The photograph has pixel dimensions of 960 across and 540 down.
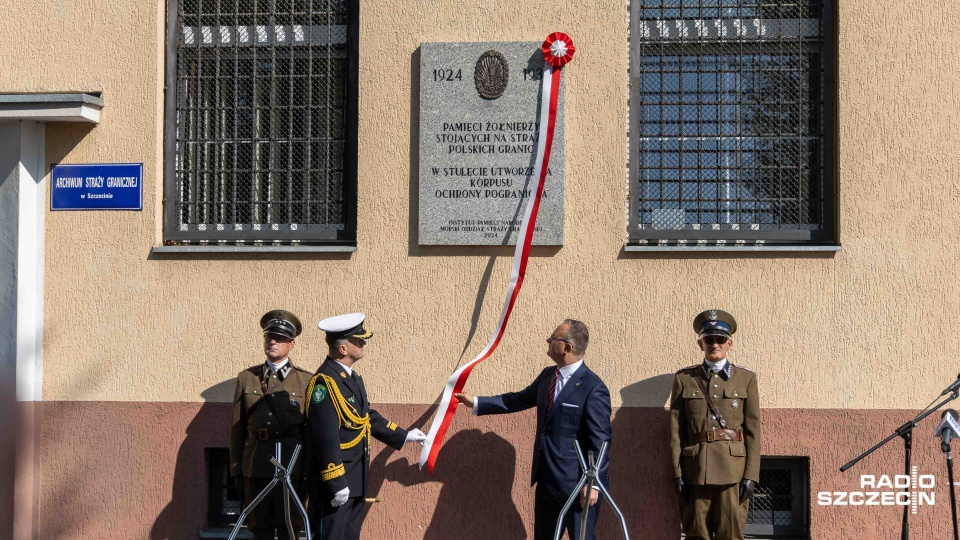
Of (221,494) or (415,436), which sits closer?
(415,436)

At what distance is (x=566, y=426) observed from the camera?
20.5 feet

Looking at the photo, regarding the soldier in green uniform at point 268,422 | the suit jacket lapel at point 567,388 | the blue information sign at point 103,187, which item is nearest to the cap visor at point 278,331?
the soldier in green uniform at point 268,422

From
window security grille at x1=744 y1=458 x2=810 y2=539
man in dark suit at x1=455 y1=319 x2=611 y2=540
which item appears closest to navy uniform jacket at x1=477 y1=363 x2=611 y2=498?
man in dark suit at x1=455 y1=319 x2=611 y2=540

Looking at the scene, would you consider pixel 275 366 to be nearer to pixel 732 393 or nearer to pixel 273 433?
pixel 273 433

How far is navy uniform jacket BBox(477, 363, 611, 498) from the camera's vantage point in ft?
20.3

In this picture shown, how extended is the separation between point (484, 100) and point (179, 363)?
2774 millimetres

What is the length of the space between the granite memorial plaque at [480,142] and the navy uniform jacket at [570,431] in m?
1.17

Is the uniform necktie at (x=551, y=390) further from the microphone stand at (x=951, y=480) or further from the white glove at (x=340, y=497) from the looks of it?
the microphone stand at (x=951, y=480)

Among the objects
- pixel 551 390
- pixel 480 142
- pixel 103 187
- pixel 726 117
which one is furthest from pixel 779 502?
pixel 103 187

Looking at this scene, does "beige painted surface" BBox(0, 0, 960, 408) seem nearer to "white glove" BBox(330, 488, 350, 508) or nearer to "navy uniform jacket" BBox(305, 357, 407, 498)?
"navy uniform jacket" BBox(305, 357, 407, 498)

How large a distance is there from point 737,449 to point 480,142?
8.57ft

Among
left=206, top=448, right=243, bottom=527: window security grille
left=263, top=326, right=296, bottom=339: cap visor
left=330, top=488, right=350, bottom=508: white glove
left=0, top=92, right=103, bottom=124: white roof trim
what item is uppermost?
left=0, top=92, right=103, bottom=124: white roof trim

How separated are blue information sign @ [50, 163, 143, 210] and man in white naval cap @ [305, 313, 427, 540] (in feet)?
6.48

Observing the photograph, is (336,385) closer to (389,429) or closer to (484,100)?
(389,429)
